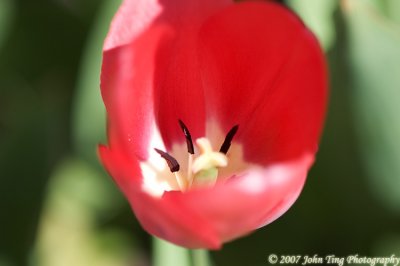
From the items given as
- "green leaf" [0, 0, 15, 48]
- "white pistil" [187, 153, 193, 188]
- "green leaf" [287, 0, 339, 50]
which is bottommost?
"white pistil" [187, 153, 193, 188]

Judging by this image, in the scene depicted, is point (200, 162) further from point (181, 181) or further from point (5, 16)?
point (5, 16)

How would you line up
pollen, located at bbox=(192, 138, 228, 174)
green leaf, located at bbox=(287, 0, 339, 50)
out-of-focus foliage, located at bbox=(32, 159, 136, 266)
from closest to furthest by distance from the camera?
pollen, located at bbox=(192, 138, 228, 174), green leaf, located at bbox=(287, 0, 339, 50), out-of-focus foliage, located at bbox=(32, 159, 136, 266)

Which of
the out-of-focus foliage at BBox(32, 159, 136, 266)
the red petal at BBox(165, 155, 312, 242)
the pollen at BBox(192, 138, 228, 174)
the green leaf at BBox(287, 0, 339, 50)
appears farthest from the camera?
the out-of-focus foliage at BBox(32, 159, 136, 266)

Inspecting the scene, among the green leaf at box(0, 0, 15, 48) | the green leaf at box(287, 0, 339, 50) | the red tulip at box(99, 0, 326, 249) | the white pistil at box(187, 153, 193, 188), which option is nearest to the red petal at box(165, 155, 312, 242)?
the red tulip at box(99, 0, 326, 249)

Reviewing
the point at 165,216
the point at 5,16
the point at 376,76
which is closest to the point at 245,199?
the point at 165,216

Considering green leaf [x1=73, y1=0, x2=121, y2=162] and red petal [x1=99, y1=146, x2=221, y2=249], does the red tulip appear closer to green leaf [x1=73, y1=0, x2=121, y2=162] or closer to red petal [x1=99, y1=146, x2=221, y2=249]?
red petal [x1=99, y1=146, x2=221, y2=249]

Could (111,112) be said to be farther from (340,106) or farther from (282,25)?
(340,106)
